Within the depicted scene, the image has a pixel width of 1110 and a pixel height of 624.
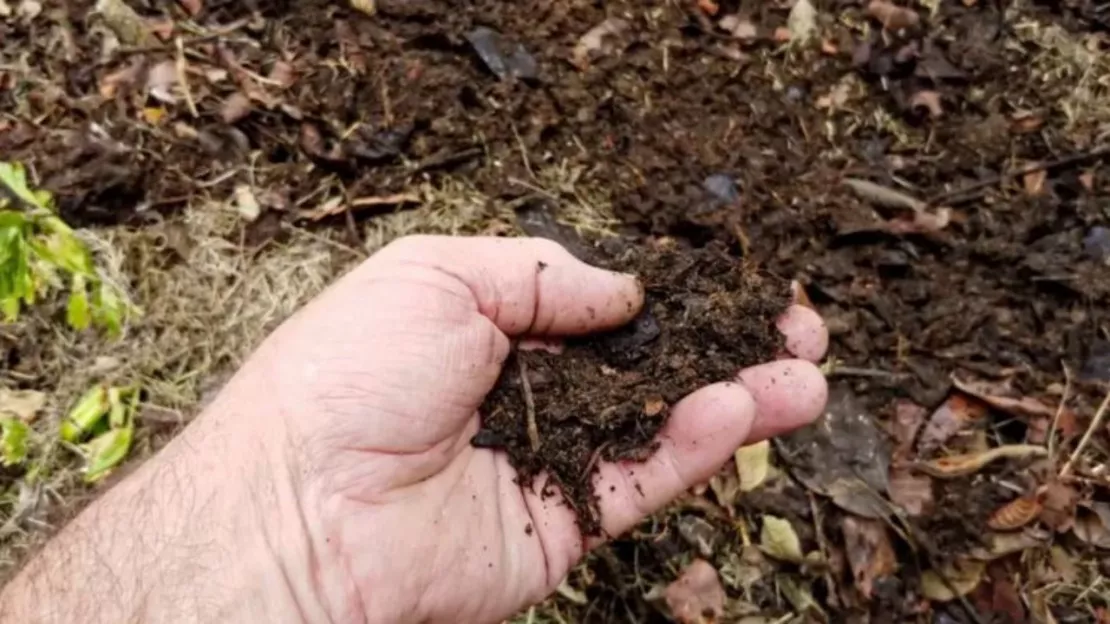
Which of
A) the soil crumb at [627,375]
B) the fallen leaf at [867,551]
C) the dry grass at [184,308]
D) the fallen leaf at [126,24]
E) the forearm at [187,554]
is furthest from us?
the fallen leaf at [126,24]

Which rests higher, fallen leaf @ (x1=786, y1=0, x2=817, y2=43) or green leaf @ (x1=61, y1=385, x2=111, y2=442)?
fallen leaf @ (x1=786, y1=0, x2=817, y2=43)

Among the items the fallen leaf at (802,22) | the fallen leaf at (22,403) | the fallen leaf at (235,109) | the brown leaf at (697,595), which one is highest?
the fallen leaf at (802,22)

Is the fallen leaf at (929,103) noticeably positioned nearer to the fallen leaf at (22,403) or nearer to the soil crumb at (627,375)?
the soil crumb at (627,375)

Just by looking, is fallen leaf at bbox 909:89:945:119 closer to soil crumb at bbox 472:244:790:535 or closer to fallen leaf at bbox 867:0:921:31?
fallen leaf at bbox 867:0:921:31

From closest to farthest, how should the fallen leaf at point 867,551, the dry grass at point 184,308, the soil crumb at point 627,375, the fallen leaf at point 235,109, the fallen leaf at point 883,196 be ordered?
the soil crumb at point 627,375
the fallen leaf at point 867,551
the dry grass at point 184,308
the fallen leaf at point 883,196
the fallen leaf at point 235,109

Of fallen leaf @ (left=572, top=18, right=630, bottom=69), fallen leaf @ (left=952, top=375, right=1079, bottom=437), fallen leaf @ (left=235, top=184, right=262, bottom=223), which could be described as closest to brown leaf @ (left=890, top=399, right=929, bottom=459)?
fallen leaf @ (left=952, top=375, right=1079, bottom=437)

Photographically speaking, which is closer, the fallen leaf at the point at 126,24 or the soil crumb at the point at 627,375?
the soil crumb at the point at 627,375

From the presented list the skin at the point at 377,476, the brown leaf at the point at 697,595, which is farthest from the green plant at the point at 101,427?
the brown leaf at the point at 697,595

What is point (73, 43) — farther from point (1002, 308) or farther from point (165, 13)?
point (1002, 308)

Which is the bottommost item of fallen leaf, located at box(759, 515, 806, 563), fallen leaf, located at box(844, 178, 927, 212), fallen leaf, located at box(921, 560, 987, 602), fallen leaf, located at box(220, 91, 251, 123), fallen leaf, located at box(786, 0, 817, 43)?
fallen leaf, located at box(921, 560, 987, 602)
